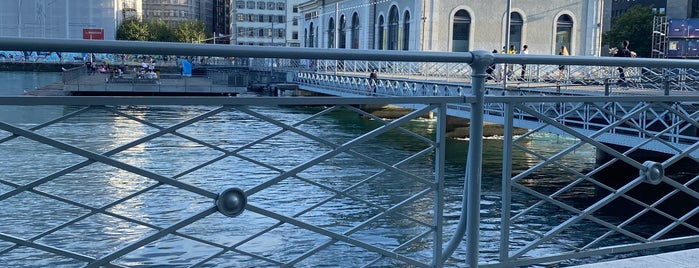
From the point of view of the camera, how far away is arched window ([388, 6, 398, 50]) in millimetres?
50688

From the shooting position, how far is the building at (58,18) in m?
79.6

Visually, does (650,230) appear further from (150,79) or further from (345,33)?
(345,33)

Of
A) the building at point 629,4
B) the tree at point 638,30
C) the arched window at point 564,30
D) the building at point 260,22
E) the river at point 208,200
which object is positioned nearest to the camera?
the river at point 208,200

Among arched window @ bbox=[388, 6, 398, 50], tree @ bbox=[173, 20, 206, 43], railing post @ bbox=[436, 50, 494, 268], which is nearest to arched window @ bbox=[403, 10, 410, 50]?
arched window @ bbox=[388, 6, 398, 50]

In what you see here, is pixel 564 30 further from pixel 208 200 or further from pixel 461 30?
pixel 208 200

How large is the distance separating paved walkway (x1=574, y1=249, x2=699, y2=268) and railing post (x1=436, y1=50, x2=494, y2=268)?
0.70 m

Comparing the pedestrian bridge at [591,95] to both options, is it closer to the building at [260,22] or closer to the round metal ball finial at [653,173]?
the round metal ball finial at [653,173]

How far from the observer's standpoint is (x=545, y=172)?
21.1 meters

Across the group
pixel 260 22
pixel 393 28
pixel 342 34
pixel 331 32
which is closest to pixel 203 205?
pixel 393 28

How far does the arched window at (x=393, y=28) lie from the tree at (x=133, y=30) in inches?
1801

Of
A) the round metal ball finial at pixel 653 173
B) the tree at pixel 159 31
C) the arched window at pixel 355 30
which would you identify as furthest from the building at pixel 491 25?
the tree at pixel 159 31

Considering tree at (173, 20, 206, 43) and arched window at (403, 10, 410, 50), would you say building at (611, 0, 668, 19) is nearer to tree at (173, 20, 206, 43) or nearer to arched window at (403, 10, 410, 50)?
arched window at (403, 10, 410, 50)

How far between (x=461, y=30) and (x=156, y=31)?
2382 inches

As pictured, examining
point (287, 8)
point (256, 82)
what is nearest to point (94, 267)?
point (256, 82)
